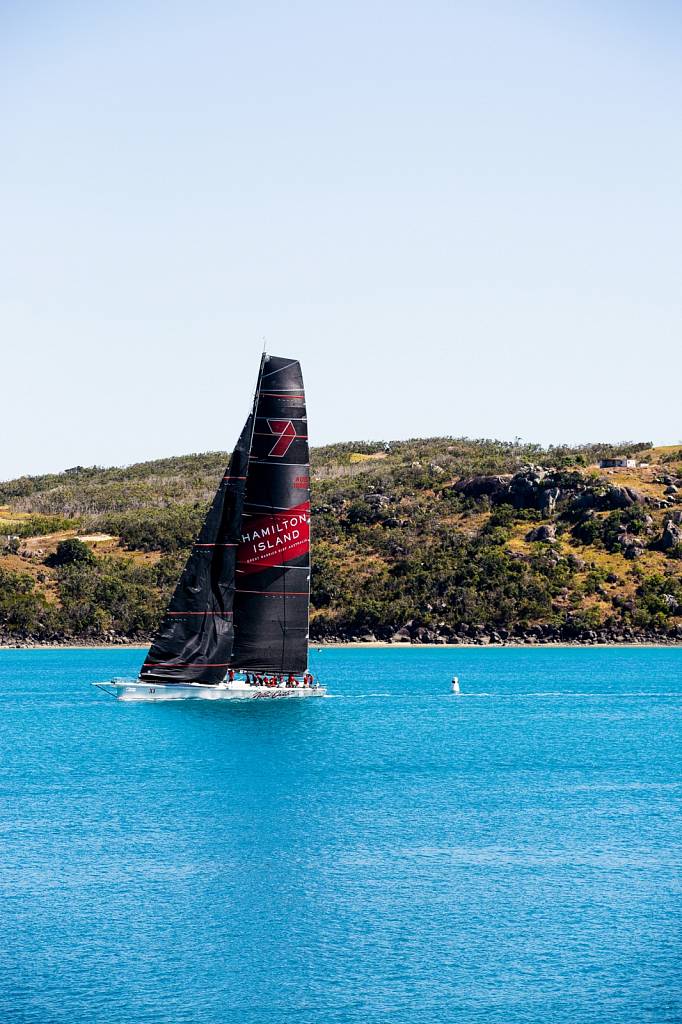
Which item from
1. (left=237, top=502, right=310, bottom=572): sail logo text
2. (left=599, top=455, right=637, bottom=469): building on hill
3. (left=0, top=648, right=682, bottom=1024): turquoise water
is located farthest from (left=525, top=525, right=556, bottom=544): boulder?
(left=237, top=502, right=310, bottom=572): sail logo text

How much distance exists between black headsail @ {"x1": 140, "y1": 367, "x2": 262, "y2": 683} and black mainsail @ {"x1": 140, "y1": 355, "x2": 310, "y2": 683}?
0.05m

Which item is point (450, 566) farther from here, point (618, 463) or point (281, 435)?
point (281, 435)

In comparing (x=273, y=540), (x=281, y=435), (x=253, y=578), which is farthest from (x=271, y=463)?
(x=253, y=578)

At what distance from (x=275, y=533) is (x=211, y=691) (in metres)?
8.49

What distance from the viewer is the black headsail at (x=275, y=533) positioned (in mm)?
68062

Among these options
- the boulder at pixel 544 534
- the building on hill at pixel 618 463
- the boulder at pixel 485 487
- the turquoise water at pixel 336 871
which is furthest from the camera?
the building on hill at pixel 618 463

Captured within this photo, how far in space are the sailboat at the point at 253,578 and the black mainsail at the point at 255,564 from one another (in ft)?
0.16

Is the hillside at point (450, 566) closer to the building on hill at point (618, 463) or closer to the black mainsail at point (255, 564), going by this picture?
the building on hill at point (618, 463)

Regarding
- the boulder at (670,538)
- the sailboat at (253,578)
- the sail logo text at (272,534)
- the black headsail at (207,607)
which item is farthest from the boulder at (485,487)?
the sail logo text at (272,534)

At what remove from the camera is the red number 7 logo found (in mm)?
67875

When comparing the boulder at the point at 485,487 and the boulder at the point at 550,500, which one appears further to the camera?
the boulder at the point at 485,487

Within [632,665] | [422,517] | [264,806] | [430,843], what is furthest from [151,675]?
[422,517]

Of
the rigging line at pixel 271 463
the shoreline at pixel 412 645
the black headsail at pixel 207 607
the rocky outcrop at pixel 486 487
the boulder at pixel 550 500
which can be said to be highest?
the rocky outcrop at pixel 486 487

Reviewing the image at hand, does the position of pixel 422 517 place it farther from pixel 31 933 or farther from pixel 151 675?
pixel 31 933
